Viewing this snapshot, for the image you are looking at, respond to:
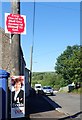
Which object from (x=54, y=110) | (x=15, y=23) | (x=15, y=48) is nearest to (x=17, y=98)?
(x=15, y=48)

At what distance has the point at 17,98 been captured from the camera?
39.1ft

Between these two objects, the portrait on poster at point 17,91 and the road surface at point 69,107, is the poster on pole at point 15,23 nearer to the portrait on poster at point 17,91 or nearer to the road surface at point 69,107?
the portrait on poster at point 17,91

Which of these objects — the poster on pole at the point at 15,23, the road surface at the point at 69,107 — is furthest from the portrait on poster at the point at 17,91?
the road surface at the point at 69,107

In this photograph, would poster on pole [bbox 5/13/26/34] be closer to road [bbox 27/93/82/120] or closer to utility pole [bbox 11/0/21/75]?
utility pole [bbox 11/0/21/75]

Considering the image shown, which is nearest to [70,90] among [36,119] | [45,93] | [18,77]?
[45,93]

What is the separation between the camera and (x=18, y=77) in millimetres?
11969

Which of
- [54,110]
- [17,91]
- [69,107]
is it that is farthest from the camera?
[69,107]

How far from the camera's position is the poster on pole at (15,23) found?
440 inches

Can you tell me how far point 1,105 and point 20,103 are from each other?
131 cm

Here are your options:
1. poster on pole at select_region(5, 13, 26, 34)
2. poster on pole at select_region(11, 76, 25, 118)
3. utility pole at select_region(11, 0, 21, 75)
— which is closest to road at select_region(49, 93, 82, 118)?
poster on pole at select_region(11, 76, 25, 118)

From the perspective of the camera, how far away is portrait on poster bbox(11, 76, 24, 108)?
38.9 feet

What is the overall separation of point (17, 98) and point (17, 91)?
25 centimetres

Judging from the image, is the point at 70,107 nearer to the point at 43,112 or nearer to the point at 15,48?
the point at 43,112

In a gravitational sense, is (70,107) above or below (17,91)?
below
